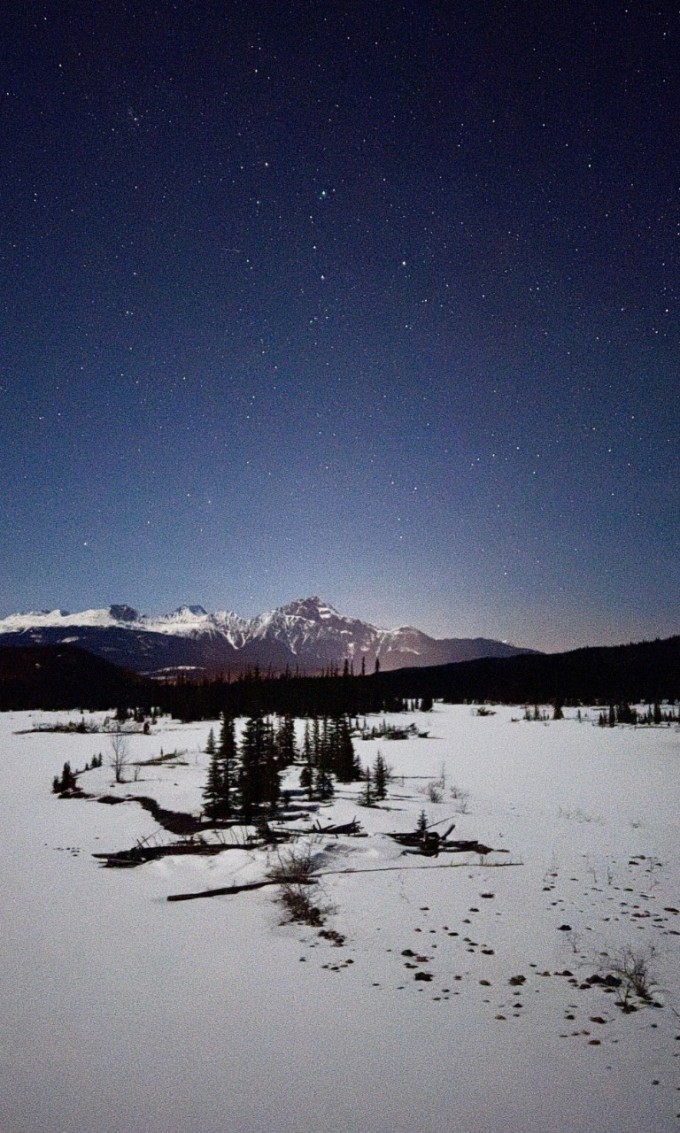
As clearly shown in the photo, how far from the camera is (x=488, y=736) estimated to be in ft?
177

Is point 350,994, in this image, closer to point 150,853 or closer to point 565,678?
point 150,853

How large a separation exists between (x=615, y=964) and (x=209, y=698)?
9511 centimetres

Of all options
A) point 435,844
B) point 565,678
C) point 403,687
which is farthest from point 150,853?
point 403,687

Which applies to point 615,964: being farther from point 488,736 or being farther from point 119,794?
point 488,736

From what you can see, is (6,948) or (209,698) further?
(209,698)

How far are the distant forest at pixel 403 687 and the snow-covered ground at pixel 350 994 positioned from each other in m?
60.6

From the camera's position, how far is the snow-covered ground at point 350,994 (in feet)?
17.1

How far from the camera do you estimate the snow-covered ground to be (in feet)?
17.1

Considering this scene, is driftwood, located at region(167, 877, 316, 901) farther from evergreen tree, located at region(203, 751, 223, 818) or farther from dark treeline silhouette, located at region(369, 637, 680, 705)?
dark treeline silhouette, located at region(369, 637, 680, 705)

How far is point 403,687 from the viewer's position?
16738cm

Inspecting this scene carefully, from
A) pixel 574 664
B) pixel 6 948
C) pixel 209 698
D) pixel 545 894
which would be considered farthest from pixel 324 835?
pixel 574 664

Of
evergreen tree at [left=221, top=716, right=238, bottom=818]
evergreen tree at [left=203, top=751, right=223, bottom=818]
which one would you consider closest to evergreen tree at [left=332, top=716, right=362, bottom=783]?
evergreen tree at [left=221, top=716, right=238, bottom=818]

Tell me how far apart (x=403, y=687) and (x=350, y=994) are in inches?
6469

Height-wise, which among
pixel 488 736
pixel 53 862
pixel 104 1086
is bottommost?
pixel 488 736
